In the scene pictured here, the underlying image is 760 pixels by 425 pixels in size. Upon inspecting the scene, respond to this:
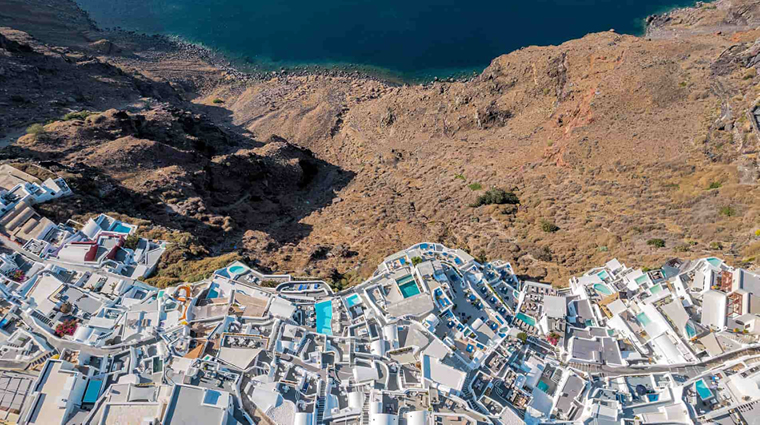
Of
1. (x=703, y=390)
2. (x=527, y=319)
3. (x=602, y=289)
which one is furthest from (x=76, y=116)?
(x=703, y=390)

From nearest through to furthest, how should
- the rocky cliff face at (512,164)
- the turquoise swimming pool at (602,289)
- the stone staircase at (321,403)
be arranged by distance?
1. the stone staircase at (321,403)
2. the turquoise swimming pool at (602,289)
3. the rocky cliff face at (512,164)

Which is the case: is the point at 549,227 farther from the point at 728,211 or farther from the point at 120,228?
the point at 120,228

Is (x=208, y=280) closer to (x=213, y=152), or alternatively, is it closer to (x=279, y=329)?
(x=279, y=329)

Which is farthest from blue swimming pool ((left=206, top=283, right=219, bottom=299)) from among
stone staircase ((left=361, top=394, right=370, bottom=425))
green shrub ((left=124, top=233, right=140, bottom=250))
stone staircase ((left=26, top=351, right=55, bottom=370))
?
stone staircase ((left=361, top=394, right=370, bottom=425))

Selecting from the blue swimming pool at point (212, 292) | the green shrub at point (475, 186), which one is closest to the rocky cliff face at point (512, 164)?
the green shrub at point (475, 186)

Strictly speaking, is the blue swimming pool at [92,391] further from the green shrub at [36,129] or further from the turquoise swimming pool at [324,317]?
the green shrub at [36,129]
